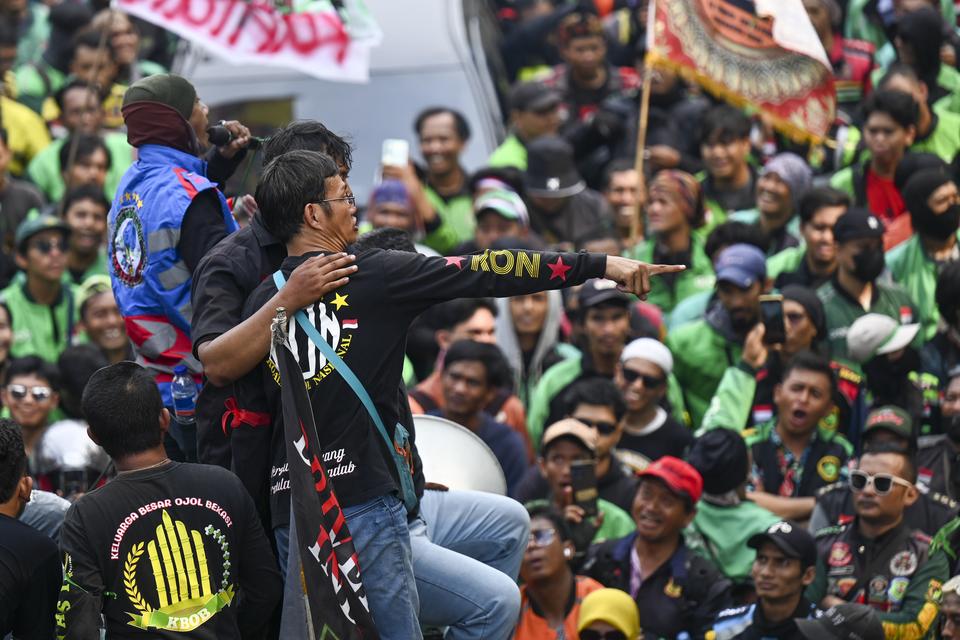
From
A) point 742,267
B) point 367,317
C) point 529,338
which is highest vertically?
point 367,317

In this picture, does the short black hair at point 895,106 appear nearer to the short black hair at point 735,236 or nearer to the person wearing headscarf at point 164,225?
the short black hair at point 735,236

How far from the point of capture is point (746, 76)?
11.1 meters

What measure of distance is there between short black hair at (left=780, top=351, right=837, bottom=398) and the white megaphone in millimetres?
2570

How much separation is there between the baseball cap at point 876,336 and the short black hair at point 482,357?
1813 mm

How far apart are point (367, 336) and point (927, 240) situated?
216 inches

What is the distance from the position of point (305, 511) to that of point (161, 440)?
589mm

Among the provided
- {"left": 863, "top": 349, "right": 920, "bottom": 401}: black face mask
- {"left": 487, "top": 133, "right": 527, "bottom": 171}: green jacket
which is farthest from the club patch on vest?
{"left": 487, "top": 133, "right": 527, "bottom": 171}: green jacket

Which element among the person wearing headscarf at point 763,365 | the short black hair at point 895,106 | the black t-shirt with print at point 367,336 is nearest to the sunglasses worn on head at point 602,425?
the person wearing headscarf at point 763,365

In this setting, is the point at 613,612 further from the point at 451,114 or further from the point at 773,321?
the point at 451,114

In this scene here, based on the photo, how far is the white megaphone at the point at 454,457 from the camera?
7.04 m

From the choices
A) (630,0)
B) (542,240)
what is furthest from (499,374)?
(630,0)

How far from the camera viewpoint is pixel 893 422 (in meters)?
8.66

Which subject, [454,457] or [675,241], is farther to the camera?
[675,241]

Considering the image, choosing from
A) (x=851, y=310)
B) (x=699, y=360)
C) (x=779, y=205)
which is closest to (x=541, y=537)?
(x=699, y=360)
